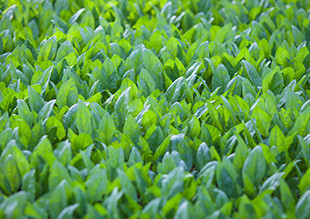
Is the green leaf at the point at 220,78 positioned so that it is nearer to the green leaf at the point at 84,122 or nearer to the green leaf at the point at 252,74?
the green leaf at the point at 252,74

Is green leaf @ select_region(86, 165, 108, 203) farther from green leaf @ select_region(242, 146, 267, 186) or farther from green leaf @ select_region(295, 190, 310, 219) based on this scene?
green leaf @ select_region(295, 190, 310, 219)

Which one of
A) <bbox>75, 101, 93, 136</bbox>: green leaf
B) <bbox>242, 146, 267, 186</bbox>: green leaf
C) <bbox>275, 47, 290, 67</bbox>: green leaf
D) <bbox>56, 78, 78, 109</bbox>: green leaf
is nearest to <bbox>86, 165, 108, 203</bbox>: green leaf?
<bbox>75, 101, 93, 136</bbox>: green leaf

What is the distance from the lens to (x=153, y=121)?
2572mm

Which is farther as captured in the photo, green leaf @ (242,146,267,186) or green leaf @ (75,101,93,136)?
green leaf @ (75,101,93,136)

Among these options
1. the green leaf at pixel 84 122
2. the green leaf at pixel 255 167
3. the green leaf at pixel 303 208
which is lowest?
the green leaf at pixel 303 208

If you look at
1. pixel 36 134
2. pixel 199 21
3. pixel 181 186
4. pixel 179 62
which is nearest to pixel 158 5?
pixel 199 21

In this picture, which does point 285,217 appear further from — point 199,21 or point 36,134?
point 199,21

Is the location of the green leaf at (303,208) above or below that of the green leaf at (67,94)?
below

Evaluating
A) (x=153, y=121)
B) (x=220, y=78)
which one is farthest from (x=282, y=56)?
(x=153, y=121)

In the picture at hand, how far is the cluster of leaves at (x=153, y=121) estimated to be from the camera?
2.01 metres

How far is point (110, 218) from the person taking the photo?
1.86 m

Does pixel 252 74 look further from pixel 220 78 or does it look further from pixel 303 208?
pixel 303 208

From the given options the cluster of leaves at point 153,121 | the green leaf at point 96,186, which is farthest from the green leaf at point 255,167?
the green leaf at point 96,186

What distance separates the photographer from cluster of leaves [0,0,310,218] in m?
2.01
